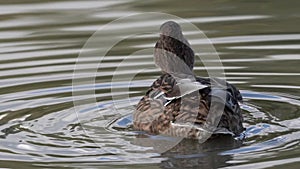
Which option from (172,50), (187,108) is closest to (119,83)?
(172,50)

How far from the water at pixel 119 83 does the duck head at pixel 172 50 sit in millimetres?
395

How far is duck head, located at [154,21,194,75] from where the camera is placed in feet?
34.1

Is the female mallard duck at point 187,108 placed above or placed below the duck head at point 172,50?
below

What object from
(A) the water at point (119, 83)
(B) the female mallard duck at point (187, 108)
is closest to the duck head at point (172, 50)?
(A) the water at point (119, 83)

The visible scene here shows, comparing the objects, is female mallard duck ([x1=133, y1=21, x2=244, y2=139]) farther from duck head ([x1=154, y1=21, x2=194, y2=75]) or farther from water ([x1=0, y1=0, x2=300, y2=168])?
duck head ([x1=154, y1=21, x2=194, y2=75])

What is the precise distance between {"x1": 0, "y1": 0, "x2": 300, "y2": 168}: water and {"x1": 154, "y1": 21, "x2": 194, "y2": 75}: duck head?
15.5 inches

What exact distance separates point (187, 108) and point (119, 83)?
216 centimetres

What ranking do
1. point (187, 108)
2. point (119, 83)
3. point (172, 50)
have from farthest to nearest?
point (119, 83) → point (172, 50) → point (187, 108)

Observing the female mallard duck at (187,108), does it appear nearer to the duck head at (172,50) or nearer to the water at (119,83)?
the water at (119,83)

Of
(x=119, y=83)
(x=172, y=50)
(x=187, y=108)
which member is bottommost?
(x=187, y=108)

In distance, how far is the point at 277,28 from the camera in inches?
503

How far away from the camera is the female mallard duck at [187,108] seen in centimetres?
857

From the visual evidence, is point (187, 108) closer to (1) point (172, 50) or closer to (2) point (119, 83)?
(1) point (172, 50)

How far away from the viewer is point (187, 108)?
28.3ft
